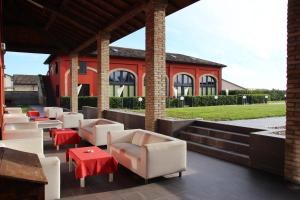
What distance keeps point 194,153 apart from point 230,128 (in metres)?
1.21

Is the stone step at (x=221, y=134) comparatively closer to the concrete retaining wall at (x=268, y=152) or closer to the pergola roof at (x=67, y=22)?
the concrete retaining wall at (x=268, y=152)

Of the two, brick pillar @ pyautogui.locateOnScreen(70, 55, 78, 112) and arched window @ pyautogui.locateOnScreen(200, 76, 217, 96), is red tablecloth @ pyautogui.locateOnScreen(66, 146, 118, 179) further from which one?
arched window @ pyautogui.locateOnScreen(200, 76, 217, 96)

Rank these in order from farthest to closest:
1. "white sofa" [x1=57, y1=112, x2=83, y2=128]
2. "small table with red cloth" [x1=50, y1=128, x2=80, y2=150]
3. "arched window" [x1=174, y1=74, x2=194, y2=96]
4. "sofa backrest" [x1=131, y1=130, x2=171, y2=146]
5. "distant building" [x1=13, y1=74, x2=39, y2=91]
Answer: "distant building" [x1=13, y1=74, x2=39, y2=91] → "arched window" [x1=174, y1=74, x2=194, y2=96] → "white sofa" [x1=57, y1=112, x2=83, y2=128] → "small table with red cloth" [x1=50, y1=128, x2=80, y2=150] → "sofa backrest" [x1=131, y1=130, x2=171, y2=146]

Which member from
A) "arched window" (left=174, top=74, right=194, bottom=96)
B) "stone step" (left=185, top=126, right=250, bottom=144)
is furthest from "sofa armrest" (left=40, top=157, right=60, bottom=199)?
"arched window" (left=174, top=74, right=194, bottom=96)

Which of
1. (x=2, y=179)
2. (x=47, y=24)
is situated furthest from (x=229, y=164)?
(x=47, y=24)

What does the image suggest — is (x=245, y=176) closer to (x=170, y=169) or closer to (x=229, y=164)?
(x=229, y=164)

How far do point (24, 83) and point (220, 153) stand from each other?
42.5m

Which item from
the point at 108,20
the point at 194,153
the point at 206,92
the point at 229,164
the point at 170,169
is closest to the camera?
the point at 170,169

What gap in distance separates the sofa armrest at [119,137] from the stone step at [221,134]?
2.24 metres

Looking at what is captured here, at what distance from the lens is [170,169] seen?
15.3 feet

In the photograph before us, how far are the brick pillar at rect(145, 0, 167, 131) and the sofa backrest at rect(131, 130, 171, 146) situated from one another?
5.45ft

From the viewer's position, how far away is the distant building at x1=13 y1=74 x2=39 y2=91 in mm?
41459

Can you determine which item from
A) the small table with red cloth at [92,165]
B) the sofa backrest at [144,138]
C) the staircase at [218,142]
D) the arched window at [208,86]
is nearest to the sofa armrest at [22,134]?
the small table with red cloth at [92,165]

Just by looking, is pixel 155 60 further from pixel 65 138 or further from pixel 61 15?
pixel 61 15
